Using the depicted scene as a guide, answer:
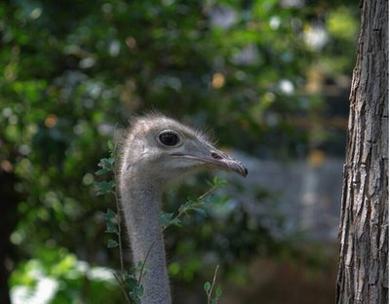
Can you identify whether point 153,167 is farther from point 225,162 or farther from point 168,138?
point 225,162

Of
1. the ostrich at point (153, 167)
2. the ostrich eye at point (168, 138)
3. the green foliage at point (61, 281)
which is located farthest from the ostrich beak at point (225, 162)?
the green foliage at point (61, 281)

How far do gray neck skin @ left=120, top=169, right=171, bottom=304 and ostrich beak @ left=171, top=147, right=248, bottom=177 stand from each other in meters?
0.18

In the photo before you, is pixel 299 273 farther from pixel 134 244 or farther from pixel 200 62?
pixel 134 244

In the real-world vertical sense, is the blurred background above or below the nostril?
above

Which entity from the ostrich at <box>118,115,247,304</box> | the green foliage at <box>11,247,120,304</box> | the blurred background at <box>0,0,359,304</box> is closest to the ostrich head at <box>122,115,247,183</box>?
the ostrich at <box>118,115,247,304</box>

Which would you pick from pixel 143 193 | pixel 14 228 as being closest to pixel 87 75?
pixel 14 228

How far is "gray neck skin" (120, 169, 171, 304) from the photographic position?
3.55 metres

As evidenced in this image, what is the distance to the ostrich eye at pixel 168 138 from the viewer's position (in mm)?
3811

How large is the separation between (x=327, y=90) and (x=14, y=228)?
7.12m

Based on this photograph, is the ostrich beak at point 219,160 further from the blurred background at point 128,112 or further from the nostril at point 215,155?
the blurred background at point 128,112

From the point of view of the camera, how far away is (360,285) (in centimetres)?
315

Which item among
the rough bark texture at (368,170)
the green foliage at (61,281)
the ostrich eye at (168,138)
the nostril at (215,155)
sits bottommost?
the rough bark texture at (368,170)

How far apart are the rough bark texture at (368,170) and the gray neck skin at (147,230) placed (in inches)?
26.6

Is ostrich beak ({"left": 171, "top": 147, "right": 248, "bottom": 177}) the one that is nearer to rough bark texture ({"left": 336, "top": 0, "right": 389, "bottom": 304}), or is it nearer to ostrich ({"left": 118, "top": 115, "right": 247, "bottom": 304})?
ostrich ({"left": 118, "top": 115, "right": 247, "bottom": 304})
